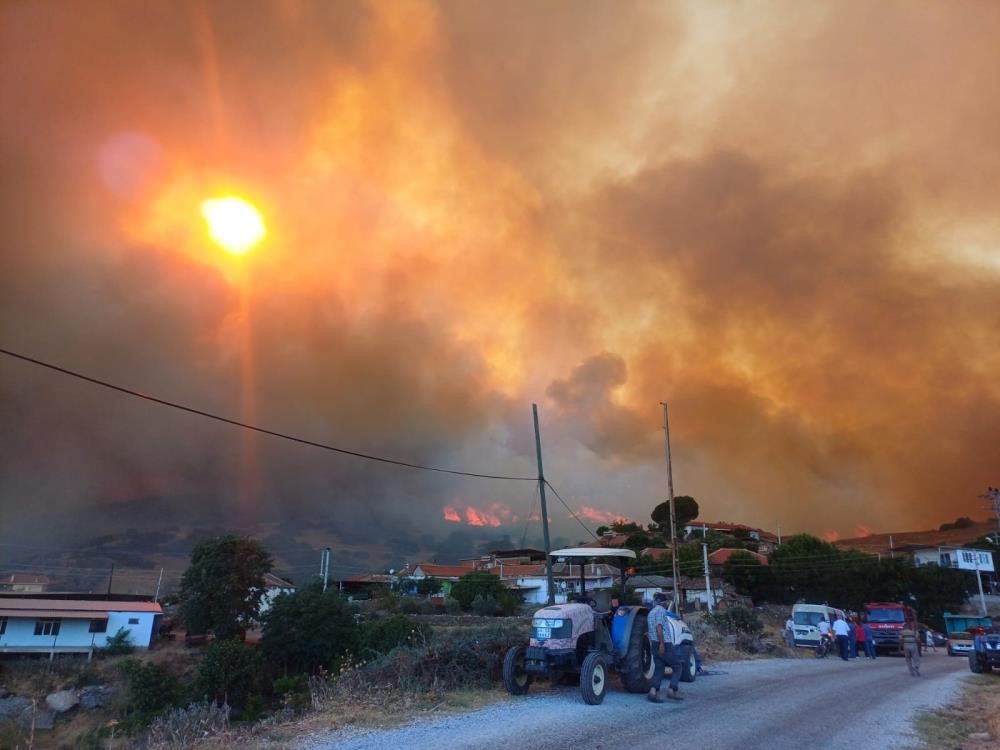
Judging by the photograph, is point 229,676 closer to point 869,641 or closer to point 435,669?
point 435,669

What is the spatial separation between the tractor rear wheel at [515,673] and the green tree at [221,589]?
43.7 meters

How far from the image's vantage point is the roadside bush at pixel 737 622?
26.6 metres

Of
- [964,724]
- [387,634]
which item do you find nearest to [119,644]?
[387,634]

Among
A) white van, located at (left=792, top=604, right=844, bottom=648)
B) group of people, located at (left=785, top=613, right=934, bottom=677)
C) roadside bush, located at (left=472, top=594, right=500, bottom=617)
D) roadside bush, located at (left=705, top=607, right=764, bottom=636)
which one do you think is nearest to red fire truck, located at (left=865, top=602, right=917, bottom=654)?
group of people, located at (left=785, top=613, right=934, bottom=677)

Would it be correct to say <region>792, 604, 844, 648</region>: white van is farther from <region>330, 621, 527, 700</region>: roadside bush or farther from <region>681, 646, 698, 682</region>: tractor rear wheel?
<region>330, 621, 527, 700</region>: roadside bush

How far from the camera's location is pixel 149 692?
34.0 metres

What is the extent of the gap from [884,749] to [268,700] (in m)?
32.2

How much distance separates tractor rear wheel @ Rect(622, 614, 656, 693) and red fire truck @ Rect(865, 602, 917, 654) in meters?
24.7

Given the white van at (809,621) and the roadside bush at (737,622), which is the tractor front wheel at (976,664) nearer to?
the roadside bush at (737,622)

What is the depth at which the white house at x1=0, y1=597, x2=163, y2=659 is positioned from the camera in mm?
47781

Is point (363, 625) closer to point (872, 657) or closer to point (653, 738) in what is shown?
point (872, 657)

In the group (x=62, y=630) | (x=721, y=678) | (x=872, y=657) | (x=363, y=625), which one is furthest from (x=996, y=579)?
(x=62, y=630)

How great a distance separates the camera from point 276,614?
1555 inches

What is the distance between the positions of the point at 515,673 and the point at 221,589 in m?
44.8
